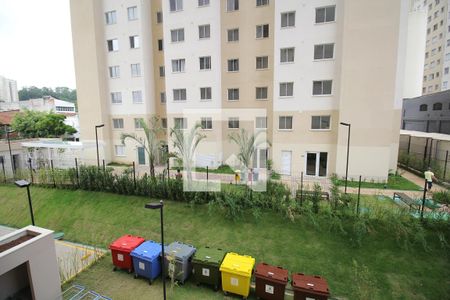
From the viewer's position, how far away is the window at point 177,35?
21889 millimetres

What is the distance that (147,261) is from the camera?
7.52 metres

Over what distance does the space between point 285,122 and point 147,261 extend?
15492 mm

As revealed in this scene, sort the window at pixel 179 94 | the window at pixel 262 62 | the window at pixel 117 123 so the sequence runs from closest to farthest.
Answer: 1. the window at pixel 262 62
2. the window at pixel 179 94
3. the window at pixel 117 123

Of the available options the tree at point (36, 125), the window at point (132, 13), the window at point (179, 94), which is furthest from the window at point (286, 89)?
the tree at point (36, 125)

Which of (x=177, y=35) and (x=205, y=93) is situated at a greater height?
(x=177, y=35)

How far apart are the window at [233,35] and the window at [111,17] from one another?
12.4 meters

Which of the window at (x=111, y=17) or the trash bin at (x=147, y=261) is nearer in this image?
the trash bin at (x=147, y=261)

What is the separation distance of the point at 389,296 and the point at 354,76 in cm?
1474

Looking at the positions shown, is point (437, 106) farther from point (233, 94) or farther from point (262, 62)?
point (233, 94)

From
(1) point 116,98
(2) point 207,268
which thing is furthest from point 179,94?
(2) point 207,268

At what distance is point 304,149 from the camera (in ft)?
63.2

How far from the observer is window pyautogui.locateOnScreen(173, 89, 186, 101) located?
73.7 ft

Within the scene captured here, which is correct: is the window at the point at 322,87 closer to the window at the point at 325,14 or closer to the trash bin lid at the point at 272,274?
the window at the point at 325,14

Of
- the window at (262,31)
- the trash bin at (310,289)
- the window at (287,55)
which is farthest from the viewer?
the window at (262,31)
